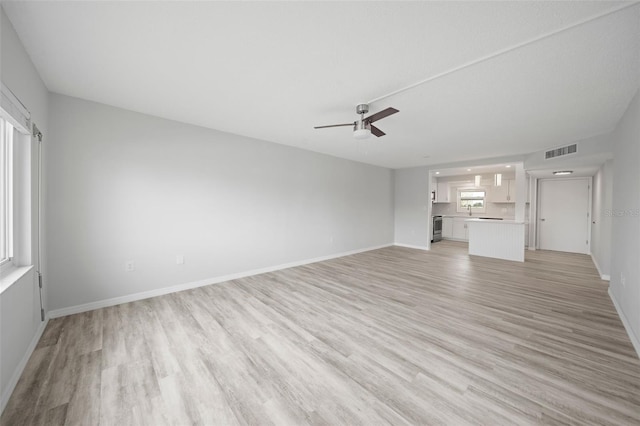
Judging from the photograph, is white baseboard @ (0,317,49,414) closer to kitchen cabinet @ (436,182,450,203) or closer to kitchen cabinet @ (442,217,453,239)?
kitchen cabinet @ (436,182,450,203)

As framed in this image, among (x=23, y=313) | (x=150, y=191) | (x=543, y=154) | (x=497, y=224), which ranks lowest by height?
(x=23, y=313)

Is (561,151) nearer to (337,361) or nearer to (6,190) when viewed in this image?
(337,361)

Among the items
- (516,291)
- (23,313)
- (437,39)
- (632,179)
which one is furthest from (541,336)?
(23,313)

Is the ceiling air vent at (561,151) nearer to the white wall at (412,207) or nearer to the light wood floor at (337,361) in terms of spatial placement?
the light wood floor at (337,361)

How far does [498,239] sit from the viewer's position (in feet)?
18.6

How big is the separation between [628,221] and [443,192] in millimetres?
6283

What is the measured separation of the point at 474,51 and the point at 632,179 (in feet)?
7.59

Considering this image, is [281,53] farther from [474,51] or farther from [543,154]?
[543,154]

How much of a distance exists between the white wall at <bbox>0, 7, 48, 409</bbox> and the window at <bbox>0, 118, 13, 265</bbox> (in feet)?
0.73

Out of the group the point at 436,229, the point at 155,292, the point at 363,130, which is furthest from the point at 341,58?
the point at 436,229

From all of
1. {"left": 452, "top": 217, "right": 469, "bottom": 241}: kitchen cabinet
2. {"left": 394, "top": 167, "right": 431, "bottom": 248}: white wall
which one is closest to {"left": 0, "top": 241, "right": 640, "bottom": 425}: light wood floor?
{"left": 394, "top": 167, "right": 431, "bottom": 248}: white wall

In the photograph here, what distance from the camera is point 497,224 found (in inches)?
222

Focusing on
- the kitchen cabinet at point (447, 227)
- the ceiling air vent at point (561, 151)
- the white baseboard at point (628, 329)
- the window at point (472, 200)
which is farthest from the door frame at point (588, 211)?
the white baseboard at point (628, 329)

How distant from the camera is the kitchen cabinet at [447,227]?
28.4ft
